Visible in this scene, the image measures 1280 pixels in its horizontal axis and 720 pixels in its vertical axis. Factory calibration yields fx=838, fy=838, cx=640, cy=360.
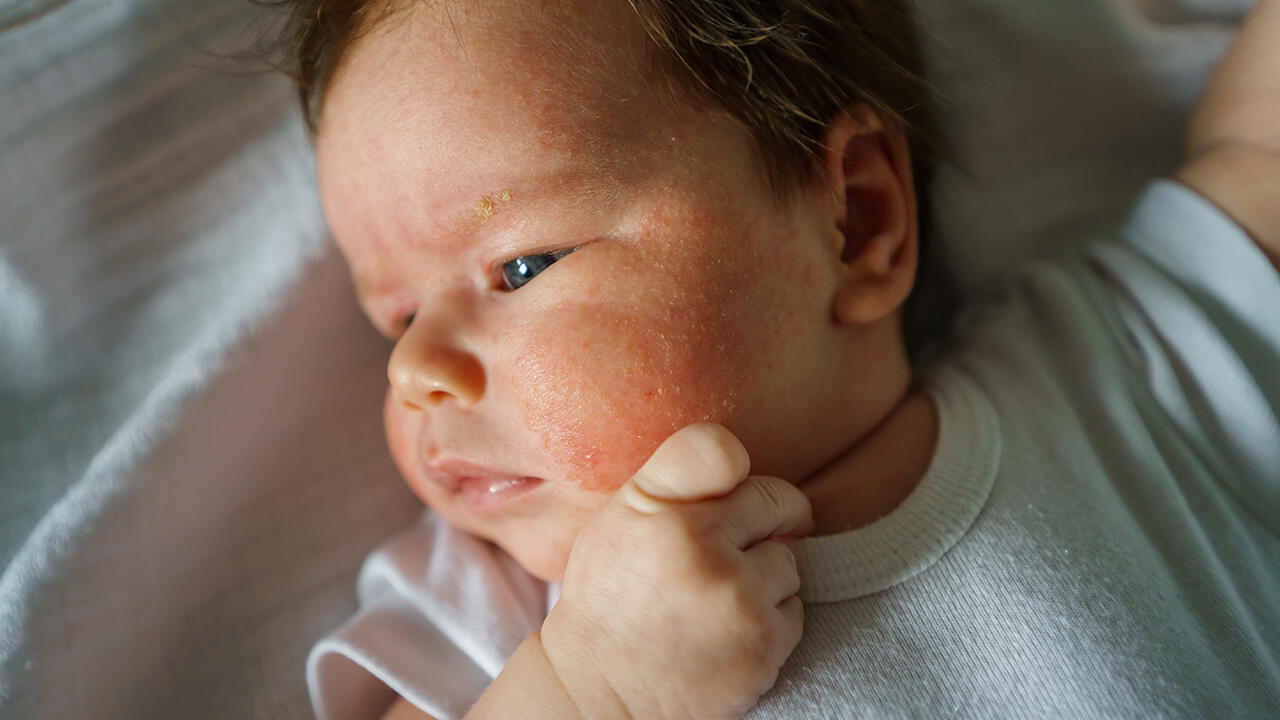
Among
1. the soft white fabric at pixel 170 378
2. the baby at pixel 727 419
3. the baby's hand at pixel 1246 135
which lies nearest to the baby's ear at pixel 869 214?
the baby at pixel 727 419

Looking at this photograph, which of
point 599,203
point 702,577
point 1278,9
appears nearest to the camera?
point 702,577

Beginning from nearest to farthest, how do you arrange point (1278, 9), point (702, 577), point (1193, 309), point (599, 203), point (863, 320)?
point (702, 577) → point (599, 203) → point (863, 320) → point (1193, 309) → point (1278, 9)

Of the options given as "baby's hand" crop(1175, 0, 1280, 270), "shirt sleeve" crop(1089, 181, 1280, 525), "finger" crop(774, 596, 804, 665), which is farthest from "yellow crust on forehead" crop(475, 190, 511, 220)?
"baby's hand" crop(1175, 0, 1280, 270)

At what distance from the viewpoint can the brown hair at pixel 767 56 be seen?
876mm

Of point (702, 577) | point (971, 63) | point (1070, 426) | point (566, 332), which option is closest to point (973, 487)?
point (1070, 426)

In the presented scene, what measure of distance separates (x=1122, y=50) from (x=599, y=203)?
103cm

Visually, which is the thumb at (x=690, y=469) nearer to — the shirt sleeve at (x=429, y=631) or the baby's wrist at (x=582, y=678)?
the baby's wrist at (x=582, y=678)

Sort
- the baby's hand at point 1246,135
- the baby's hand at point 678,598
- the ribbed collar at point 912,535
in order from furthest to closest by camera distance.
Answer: the baby's hand at point 1246,135
the ribbed collar at point 912,535
the baby's hand at point 678,598

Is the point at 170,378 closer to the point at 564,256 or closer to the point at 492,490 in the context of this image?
the point at 492,490

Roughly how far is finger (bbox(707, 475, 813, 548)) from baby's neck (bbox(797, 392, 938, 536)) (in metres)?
0.08

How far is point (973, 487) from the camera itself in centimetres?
91

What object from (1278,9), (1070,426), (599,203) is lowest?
(1070,426)

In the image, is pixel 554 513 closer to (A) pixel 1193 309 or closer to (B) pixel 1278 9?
(A) pixel 1193 309

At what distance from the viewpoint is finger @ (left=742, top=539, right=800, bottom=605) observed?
0.76 meters
